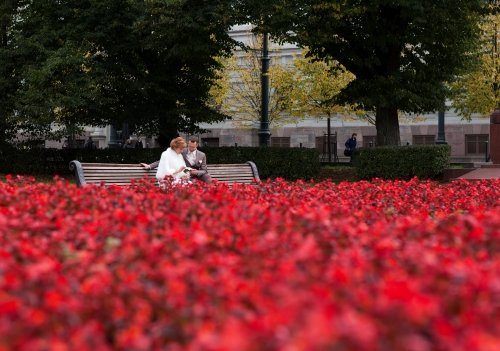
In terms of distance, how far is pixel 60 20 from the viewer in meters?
30.2

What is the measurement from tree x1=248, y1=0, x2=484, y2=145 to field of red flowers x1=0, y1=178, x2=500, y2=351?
19.0 meters

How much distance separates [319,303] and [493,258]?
7.27ft

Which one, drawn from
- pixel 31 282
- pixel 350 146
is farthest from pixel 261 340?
Result: pixel 350 146

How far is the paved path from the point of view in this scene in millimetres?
22159

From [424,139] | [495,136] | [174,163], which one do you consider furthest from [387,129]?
[424,139]

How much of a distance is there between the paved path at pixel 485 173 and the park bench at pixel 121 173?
731 cm

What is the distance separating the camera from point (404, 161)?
83.2ft

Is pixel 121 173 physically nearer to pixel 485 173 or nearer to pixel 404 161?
pixel 485 173

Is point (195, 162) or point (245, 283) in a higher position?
point (195, 162)

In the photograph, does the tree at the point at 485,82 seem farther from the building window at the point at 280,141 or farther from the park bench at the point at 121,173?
the park bench at the point at 121,173

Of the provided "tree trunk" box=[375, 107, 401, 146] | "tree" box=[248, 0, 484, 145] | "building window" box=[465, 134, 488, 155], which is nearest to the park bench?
"tree" box=[248, 0, 484, 145]

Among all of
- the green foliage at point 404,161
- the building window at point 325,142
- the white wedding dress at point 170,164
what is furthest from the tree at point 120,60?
the building window at point 325,142

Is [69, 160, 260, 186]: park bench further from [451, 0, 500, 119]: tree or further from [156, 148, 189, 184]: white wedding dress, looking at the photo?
[451, 0, 500, 119]: tree

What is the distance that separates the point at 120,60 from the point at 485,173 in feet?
45.9
